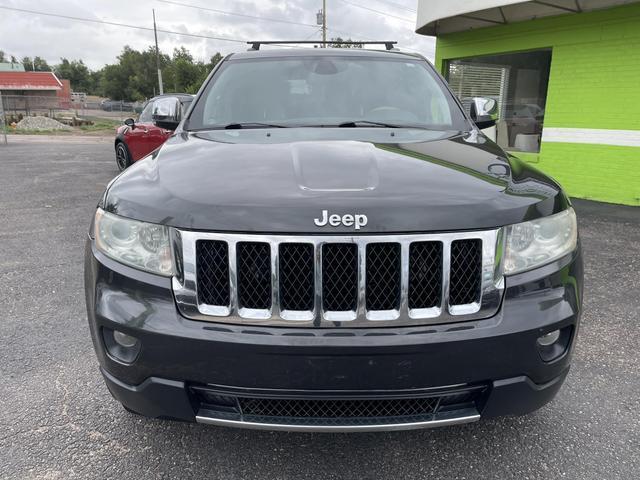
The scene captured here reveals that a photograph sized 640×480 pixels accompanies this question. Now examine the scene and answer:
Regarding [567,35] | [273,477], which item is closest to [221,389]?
[273,477]

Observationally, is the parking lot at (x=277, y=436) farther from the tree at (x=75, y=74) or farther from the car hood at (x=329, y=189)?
the tree at (x=75, y=74)

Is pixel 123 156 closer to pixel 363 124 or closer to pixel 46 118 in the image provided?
pixel 363 124

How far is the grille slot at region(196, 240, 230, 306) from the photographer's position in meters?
1.70

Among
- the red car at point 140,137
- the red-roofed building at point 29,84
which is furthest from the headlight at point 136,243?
the red-roofed building at point 29,84

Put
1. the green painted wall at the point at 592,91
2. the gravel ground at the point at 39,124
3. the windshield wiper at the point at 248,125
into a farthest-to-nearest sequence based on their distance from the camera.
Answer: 1. the gravel ground at the point at 39,124
2. the green painted wall at the point at 592,91
3. the windshield wiper at the point at 248,125

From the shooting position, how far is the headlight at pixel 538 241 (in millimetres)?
1781

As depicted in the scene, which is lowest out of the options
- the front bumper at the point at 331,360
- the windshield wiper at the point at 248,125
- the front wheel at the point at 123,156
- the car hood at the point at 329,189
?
the front wheel at the point at 123,156

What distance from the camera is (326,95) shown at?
10.1 ft

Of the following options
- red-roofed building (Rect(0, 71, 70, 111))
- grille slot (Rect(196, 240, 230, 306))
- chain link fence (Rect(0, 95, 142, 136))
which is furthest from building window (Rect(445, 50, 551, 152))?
red-roofed building (Rect(0, 71, 70, 111))

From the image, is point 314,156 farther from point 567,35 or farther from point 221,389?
point 567,35

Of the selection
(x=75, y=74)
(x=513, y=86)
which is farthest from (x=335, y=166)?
(x=75, y=74)

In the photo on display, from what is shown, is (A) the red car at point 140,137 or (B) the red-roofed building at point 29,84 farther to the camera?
(B) the red-roofed building at point 29,84

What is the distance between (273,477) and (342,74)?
235cm

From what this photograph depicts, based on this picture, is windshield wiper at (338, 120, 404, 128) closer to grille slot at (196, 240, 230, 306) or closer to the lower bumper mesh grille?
grille slot at (196, 240, 230, 306)
